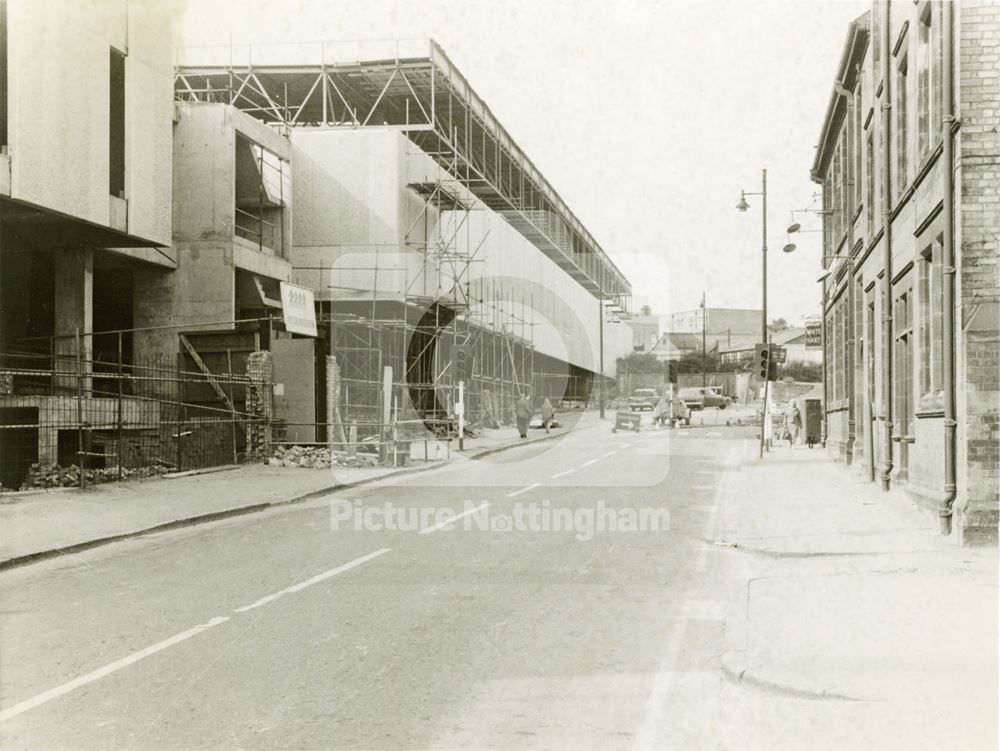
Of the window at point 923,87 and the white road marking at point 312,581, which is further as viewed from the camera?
the window at point 923,87

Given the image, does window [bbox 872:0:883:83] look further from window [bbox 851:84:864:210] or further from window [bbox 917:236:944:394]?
window [bbox 917:236:944:394]

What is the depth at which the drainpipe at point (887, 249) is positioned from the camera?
1566cm

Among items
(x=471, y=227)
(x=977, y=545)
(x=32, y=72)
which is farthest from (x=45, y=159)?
(x=471, y=227)

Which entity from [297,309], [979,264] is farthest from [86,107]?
[979,264]

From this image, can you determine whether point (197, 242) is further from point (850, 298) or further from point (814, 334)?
point (814, 334)

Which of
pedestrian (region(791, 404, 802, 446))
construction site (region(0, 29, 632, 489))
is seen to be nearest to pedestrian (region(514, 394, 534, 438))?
construction site (region(0, 29, 632, 489))

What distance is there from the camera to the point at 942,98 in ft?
34.3

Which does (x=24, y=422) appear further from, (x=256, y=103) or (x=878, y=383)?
(x=256, y=103)

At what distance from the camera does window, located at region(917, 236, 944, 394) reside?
1168 centimetres

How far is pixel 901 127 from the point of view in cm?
1502

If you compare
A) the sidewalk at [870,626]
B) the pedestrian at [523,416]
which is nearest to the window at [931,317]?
the sidewalk at [870,626]

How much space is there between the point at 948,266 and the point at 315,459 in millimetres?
15225

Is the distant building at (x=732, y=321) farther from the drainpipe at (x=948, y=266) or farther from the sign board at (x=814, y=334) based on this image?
the drainpipe at (x=948, y=266)

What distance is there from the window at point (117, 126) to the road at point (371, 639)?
1120 centimetres
